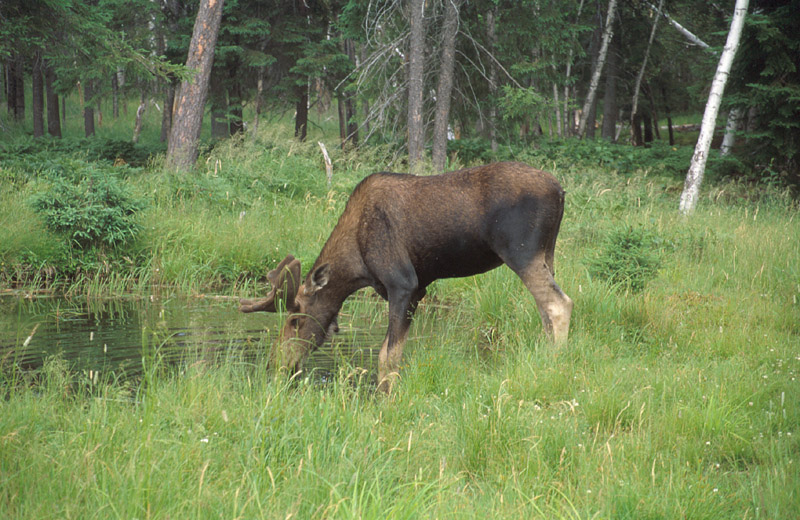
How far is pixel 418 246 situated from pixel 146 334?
3133 mm

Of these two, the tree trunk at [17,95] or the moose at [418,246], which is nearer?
the moose at [418,246]

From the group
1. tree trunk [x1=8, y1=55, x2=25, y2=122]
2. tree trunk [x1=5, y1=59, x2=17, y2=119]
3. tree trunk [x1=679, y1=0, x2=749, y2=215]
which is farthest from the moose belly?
tree trunk [x1=8, y1=55, x2=25, y2=122]

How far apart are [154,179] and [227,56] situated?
8.66 metres

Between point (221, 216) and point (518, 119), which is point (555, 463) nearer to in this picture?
point (221, 216)

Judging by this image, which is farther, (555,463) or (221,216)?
(221,216)

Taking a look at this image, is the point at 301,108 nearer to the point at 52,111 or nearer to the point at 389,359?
the point at 52,111

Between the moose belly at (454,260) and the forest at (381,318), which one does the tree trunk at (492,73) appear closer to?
the forest at (381,318)

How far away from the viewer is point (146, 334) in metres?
7.74

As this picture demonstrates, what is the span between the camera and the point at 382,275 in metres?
6.58

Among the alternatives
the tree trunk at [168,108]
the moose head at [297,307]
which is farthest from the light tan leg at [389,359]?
the tree trunk at [168,108]

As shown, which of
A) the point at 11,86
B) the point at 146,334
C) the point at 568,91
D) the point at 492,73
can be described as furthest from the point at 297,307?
the point at 568,91

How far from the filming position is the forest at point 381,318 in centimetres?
366

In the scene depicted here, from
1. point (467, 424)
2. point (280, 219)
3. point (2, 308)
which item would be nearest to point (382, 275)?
point (467, 424)

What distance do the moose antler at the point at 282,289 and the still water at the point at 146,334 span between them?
40 centimetres
